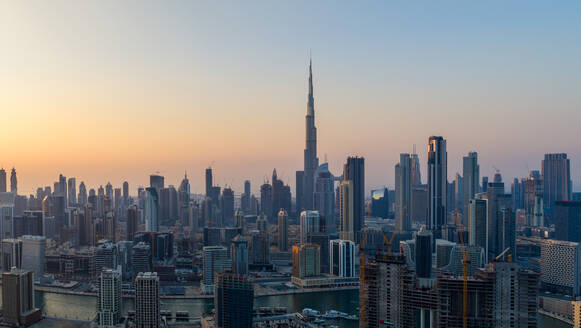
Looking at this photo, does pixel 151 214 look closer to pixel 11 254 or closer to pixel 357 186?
pixel 11 254

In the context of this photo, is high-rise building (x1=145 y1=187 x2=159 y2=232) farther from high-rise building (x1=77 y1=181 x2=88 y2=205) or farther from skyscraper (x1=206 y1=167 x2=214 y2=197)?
high-rise building (x1=77 y1=181 x2=88 y2=205)

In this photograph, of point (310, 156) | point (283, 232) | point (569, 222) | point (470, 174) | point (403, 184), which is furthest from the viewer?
point (310, 156)

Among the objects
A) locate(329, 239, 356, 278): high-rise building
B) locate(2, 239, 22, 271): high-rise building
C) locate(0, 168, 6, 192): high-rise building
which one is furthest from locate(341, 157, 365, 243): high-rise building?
locate(0, 168, 6, 192): high-rise building

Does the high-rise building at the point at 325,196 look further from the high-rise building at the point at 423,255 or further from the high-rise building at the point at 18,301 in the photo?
the high-rise building at the point at 18,301

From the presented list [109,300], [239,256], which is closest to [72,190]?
[239,256]

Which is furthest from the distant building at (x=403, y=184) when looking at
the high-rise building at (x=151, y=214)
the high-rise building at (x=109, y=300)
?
the high-rise building at (x=109, y=300)

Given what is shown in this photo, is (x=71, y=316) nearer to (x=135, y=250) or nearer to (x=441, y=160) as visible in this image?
(x=135, y=250)
